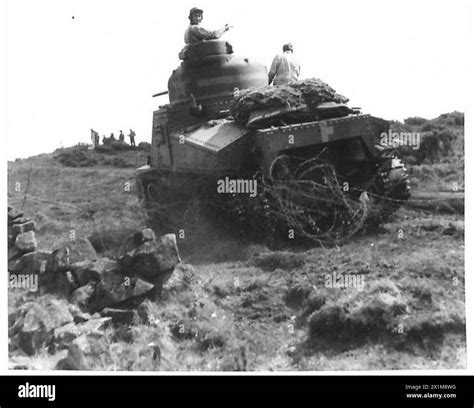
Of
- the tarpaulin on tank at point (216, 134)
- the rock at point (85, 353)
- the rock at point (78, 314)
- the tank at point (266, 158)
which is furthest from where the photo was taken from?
the tarpaulin on tank at point (216, 134)

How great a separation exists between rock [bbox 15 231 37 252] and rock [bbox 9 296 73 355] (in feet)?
4.18

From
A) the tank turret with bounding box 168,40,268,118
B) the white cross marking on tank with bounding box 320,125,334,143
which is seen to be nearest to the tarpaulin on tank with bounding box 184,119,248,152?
the tank turret with bounding box 168,40,268,118

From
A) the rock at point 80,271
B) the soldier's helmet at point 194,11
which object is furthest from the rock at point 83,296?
the soldier's helmet at point 194,11

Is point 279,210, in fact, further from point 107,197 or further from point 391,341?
point 107,197

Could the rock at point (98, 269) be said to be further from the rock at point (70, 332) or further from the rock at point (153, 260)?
the rock at point (70, 332)

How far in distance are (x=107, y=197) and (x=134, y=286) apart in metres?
6.33

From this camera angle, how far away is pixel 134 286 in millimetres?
7301

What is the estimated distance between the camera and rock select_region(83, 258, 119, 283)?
7.43 meters

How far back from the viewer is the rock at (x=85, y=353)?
635 cm

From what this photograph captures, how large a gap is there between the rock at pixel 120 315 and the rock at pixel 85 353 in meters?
0.45

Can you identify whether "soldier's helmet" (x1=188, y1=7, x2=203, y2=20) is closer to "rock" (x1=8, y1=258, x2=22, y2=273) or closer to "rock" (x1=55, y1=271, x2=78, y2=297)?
"rock" (x1=8, y1=258, x2=22, y2=273)

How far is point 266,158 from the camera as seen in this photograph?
935cm

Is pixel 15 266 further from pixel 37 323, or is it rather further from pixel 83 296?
pixel 37 323
